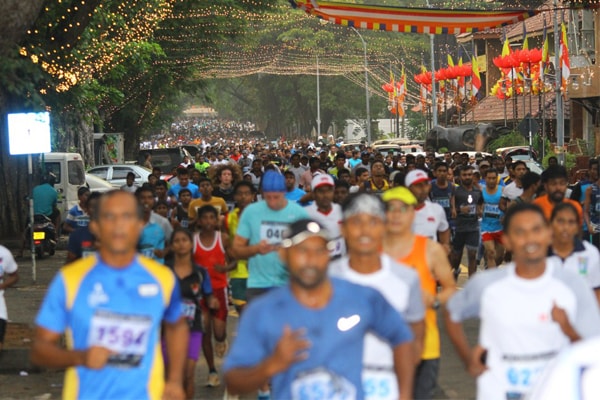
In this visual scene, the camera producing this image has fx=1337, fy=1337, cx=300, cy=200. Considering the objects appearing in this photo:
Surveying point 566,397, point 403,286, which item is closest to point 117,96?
point 403,286

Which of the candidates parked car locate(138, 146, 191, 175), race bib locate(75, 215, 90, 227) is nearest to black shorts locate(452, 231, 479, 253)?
race bib locate(75, 215, 90, 227)

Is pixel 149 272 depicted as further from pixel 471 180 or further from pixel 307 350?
pixel 471 180

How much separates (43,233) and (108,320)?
58.1 feet

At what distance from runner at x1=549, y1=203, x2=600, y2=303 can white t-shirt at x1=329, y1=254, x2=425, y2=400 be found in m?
2.06

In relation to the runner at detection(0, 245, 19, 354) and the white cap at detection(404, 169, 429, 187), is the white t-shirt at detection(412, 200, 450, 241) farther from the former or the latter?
the runner at detection(0, 245, 19, 354)

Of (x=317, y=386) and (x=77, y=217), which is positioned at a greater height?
(x=77, y=217)

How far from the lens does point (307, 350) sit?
487 centimetres

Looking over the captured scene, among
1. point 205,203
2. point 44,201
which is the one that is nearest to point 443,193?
point 205,203

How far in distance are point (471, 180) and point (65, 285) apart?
40.3ft

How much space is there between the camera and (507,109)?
57125 millimetres

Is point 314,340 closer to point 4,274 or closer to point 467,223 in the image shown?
point 4,274

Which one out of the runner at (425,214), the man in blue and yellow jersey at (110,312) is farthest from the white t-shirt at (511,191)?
the man in blue and yellow jersey at (110,312)

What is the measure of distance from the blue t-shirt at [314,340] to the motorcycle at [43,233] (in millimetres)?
18143

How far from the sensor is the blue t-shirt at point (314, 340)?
4875 millimetres
